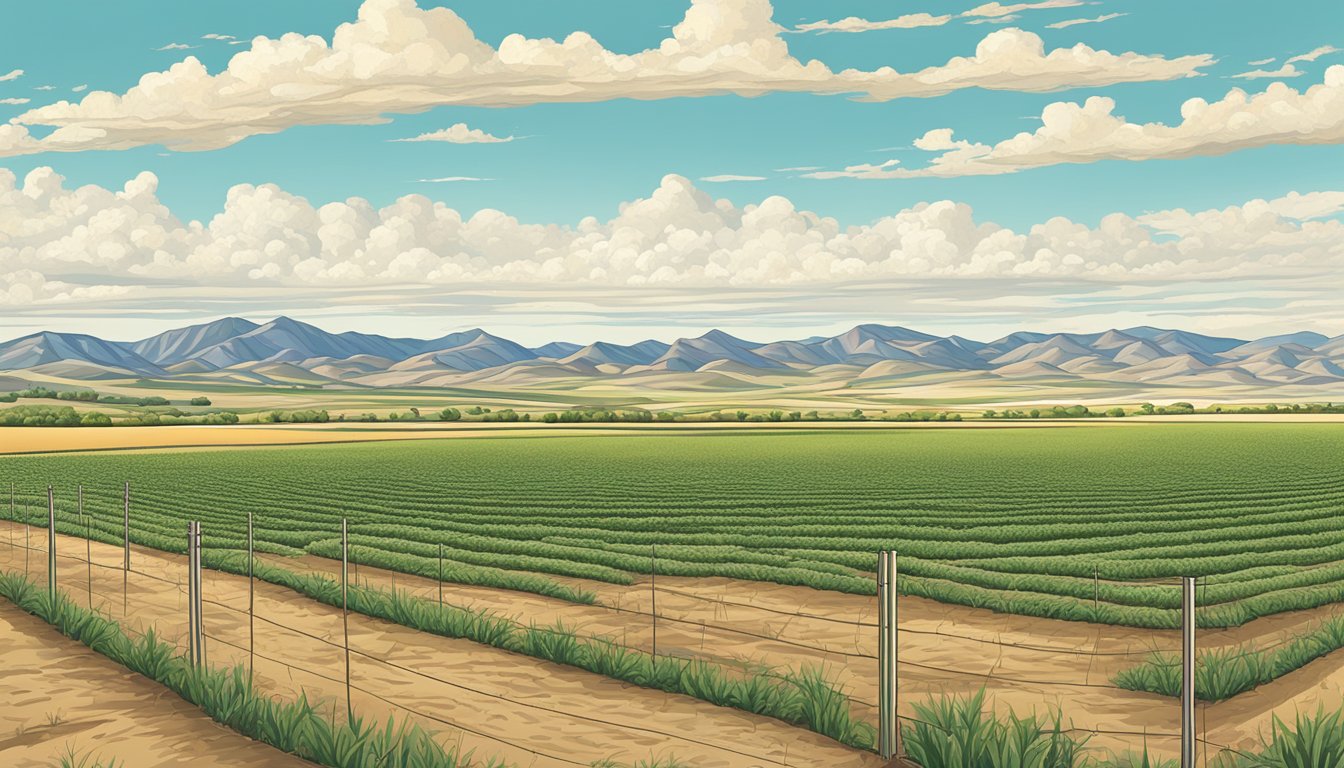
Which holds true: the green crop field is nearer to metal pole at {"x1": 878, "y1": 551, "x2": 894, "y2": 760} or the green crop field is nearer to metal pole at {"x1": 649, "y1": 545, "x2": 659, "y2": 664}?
metal pole at {"x1": 649, "y1": 545, "x2": 659, "y2": 664}

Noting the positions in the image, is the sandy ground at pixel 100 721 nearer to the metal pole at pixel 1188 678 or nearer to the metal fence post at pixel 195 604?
the metal fence post at pixel 195 604

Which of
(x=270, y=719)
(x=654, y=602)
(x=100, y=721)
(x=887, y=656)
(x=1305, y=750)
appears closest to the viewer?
(x=1305, y=750)

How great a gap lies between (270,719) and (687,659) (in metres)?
4.53

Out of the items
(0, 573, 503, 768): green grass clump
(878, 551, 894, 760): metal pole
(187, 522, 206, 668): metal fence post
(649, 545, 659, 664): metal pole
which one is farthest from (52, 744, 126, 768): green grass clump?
(878, 551, 894, 760): metal pole

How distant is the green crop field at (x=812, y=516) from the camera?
19.0 m

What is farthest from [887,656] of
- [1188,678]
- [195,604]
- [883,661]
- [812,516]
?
[812,516]

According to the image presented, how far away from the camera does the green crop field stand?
19047mm

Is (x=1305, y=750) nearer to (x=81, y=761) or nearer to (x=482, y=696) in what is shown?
(x=482, y=696)

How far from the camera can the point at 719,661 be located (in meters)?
13.4

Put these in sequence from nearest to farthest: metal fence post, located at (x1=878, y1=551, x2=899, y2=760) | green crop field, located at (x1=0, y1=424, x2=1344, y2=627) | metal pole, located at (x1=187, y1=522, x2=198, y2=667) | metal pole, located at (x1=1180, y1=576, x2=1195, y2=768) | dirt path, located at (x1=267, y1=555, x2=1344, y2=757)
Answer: metal pole, located at (x1=1180, y1=576, x2=1195, y2=768) < metal fence post, located at (x1=878, y1=551, x2=899, y2=760) < dirt path, located at (x1=267, y1=555, x2=1344, y2=757) < metal pole, located at (x1=187, y1=522, x2=198, y2=667) < green crop field, located at (x1=0, y1=424, x2=1344, y2=627)

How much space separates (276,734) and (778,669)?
17.4 feet

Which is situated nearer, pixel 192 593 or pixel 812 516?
pixel 192 593

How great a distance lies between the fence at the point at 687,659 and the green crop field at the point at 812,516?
2.87ft

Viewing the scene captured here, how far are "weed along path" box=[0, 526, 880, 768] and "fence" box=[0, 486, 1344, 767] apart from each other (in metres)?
0.03
